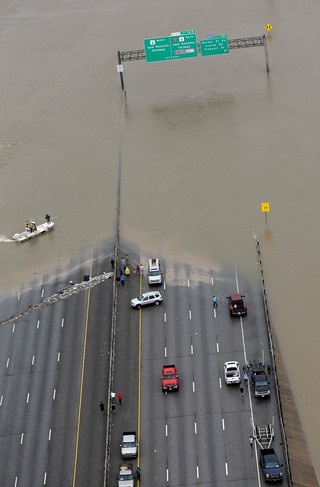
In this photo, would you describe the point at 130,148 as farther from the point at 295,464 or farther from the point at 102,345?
the point at 295,464

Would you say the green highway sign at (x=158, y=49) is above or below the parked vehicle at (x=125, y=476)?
above

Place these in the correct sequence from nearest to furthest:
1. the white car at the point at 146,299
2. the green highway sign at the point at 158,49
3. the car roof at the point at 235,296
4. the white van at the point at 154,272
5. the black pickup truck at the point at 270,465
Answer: the black pickup truck at the point at 270,465 < the car roof at the point at 235,296 < the white car at the point at 146,299 < the white van at the point at 154,272 < the green highway sign at the point at 158,49

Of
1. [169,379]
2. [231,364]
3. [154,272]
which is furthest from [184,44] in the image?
[169,379]

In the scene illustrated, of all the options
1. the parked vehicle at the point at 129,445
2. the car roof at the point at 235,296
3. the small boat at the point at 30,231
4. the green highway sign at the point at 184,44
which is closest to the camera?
the parked vehicle at the point at 129,445

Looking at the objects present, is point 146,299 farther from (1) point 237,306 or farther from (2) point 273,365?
(2) point 273,365

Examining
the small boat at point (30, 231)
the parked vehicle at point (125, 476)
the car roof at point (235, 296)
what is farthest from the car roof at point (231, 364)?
the small boat at point (30, 231)

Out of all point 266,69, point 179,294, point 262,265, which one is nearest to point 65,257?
point 179,294

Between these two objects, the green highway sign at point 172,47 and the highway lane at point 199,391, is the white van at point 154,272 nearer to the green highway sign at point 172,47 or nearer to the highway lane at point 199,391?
the highway lane at point 199,391
